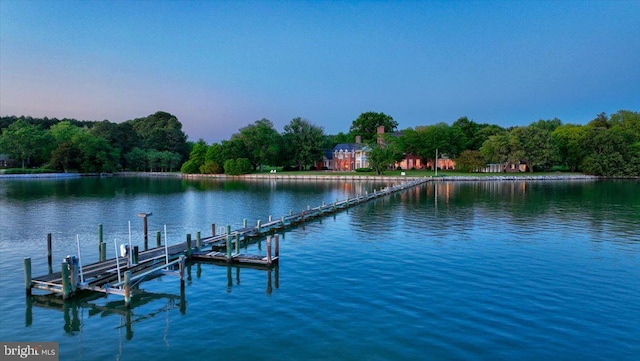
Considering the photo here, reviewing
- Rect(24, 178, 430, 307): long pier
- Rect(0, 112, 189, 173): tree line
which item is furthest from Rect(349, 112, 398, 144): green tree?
Rect(24, 178, 430, 307): long pier

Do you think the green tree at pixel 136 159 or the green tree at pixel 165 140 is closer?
the green tree at pixel 136 159

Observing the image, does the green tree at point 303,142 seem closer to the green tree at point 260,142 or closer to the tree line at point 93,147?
the green tree at point 260,142

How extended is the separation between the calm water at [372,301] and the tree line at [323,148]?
242ft

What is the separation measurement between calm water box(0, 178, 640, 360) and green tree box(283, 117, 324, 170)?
8298 cm

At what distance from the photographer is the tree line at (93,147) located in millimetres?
112312

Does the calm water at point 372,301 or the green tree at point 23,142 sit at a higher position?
the green tree at point 23,142

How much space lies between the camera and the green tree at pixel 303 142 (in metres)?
113

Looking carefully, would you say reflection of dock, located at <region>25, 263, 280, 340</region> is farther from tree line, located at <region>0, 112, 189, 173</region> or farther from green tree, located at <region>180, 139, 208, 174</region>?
tree line, located at <region>0, 112, 189, 173</region>

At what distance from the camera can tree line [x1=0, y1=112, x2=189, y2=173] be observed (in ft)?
368

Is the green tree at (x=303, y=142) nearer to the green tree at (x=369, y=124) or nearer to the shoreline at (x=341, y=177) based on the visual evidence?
the shoreline at (x=341, y=177)

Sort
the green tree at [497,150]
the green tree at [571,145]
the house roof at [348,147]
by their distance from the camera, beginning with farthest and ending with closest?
the house roof at [348,147] < the green tree at [571,145] < the green tree at [497,150]

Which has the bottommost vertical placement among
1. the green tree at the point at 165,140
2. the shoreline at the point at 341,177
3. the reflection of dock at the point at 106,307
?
the reflection of dock at the point at 106,307

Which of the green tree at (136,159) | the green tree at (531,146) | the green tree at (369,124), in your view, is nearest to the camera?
the green tree at (531,146)

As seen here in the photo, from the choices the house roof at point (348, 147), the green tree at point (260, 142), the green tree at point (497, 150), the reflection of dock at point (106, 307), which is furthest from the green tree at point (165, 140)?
the reflection of dock at point (106, 307)
